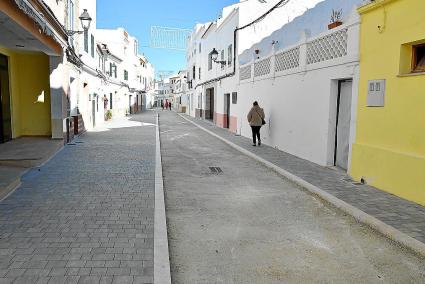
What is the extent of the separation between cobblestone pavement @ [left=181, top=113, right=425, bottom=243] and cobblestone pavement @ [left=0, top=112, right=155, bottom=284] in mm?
3298

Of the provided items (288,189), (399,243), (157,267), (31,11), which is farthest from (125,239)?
(31,11)

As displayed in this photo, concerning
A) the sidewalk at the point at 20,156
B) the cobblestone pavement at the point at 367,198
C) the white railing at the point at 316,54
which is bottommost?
the cobblestone pavement at the point at 367,198

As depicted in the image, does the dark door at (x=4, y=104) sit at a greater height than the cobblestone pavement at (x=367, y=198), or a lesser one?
greater

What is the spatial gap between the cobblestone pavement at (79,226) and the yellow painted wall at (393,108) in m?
4.25

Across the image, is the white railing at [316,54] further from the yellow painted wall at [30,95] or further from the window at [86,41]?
the window at [86,41]

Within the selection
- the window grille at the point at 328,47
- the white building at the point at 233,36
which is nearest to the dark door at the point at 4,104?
the window grille at the point at 328,47

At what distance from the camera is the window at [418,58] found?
597cm

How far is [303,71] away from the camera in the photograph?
1020 cm

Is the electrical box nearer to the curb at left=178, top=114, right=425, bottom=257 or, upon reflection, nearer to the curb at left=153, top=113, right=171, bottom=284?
the curb at left=178, top=114, right=425, bottom=257

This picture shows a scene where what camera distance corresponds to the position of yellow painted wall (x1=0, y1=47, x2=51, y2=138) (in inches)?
482

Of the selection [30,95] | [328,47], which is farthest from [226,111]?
[328,47]

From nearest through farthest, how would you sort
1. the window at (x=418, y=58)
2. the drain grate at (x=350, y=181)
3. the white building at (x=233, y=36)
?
the window at (x=418, y=58), the drain grate at (x=350, y=181), the white building at (x=233, y=36)

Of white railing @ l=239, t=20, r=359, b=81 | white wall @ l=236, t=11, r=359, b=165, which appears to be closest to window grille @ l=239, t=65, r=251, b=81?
white railing @ l=239, t=20, r=359, b=81

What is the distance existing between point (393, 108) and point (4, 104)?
1089 cm
